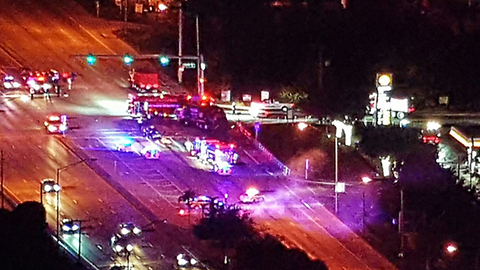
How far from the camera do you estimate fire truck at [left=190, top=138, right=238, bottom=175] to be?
54.4 metres

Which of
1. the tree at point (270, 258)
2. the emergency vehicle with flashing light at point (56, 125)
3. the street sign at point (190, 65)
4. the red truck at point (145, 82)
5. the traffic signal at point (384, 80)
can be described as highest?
the street sign at point (190, 65)

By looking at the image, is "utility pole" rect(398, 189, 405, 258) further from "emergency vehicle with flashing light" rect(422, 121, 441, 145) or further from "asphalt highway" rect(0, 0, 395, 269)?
"emergency vehicle with flashing light" rect(422, 121, 441, 145)

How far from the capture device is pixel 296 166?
56.3m

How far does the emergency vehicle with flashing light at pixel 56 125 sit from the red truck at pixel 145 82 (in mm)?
11162

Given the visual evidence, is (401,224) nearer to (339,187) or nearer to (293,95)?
(339,187)

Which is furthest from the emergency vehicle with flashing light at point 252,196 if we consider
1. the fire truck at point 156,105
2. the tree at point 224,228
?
the fire truck at point 156,105

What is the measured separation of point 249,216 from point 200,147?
294 inches

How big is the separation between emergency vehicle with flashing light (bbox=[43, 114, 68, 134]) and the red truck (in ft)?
36.6

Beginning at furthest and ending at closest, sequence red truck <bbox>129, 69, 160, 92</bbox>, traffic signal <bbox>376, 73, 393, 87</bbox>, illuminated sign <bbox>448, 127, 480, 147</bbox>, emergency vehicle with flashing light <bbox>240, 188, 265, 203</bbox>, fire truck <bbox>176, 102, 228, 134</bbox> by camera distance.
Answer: red truck <bbox>129, 69, 160, 92</bbox> < fire truck <bbox>176, 102, 228, 134</bbox> < traffic signal <bbox>376, 73, 393, 87</bbox> < illuminated sign <bbox>448, 127, 480, 147</bbox> < emergency vehicle with flashing light <bbox>240, 188, 265, 203</bbox>

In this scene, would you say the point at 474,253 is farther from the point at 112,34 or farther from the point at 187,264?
the point at 112,34

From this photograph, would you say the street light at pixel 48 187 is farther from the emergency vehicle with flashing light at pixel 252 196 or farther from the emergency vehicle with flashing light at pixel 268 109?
the emergency vehicle with flashing light at pixel 268 109

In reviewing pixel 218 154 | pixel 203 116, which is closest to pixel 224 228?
pixel 218 154

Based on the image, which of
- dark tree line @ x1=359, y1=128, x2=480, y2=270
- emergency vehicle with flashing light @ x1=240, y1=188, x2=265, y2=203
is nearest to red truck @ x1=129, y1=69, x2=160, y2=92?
dark tree line @ x1=359, y1=128, x2=480, y2=270

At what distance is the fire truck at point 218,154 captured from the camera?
54.4 meters
